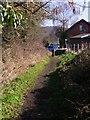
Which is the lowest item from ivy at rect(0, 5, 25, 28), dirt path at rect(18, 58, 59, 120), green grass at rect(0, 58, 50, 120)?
dirt path at rect(18, 58, 59, 120)

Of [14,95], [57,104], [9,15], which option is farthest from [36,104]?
[9,15]

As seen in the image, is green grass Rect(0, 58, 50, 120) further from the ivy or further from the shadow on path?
the ivy

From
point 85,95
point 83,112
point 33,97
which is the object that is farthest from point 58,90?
point 83,112

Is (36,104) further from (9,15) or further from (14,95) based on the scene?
(9,15)

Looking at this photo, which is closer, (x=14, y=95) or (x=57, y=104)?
(x=57, y=104)

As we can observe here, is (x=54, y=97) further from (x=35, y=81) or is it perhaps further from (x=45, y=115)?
(x=35, y=81)

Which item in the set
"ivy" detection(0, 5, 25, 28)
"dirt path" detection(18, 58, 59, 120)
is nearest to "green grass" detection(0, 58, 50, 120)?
"dirt path" detection(18, 58, 59, 120)

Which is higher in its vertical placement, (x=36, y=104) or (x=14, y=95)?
(x=14, y=95)

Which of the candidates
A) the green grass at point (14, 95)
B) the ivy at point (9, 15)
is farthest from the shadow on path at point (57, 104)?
the ivy at point (9, 15)

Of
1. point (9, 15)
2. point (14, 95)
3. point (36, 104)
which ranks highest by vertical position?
point (9, 15)

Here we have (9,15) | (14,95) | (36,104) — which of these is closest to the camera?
(9,15)

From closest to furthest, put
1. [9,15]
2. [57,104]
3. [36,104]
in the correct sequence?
[9,15] → [57,104] → [36,104]

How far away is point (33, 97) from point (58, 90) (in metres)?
1.19

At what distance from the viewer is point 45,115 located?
10008 millimetres
